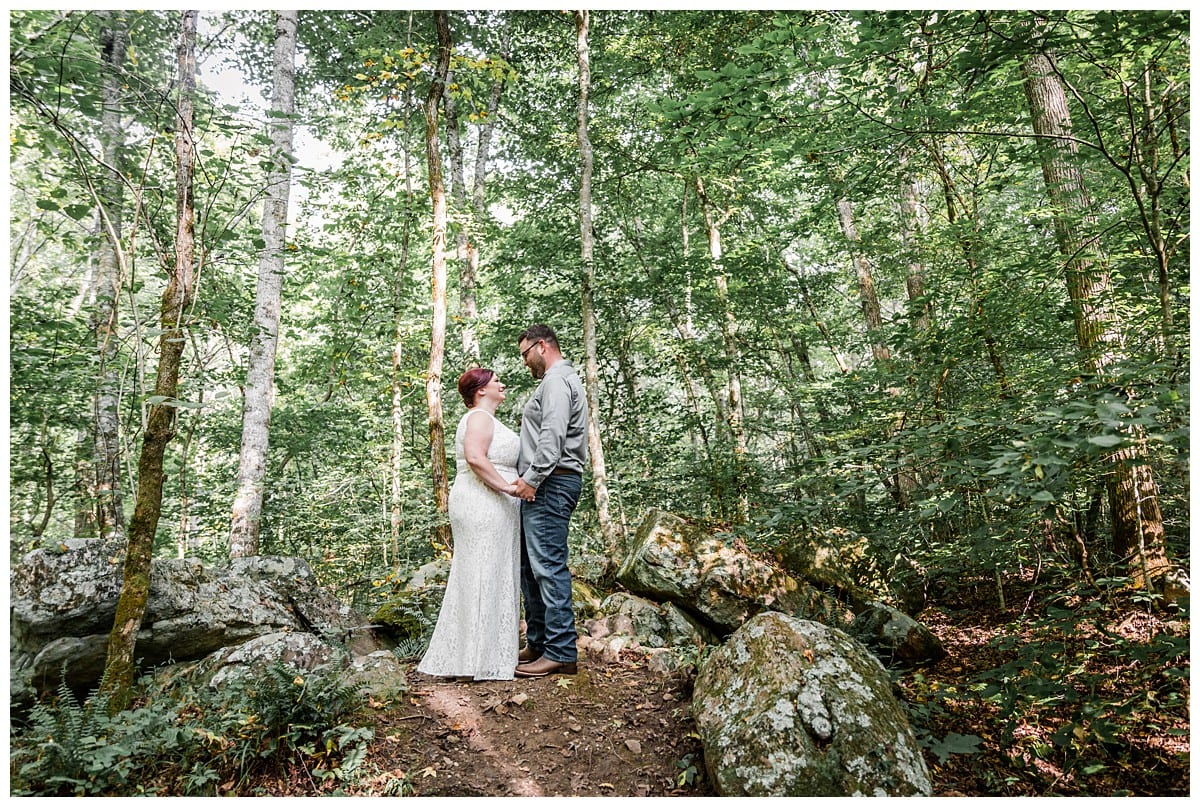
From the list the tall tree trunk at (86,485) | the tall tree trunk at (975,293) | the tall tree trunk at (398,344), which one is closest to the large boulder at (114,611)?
the tall tree trunk at (398,344)

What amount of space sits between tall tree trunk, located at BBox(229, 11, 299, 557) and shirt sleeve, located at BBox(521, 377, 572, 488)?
5.56 metres

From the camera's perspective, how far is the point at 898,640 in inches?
227

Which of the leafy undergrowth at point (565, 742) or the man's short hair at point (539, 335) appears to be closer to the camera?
the leafy undergrowth at point (565, 742)

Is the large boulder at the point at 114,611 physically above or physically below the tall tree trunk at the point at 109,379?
below

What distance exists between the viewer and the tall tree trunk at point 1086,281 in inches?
190

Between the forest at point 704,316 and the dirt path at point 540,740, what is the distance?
0.60ft

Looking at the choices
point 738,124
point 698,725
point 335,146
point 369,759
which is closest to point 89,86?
point 738,124

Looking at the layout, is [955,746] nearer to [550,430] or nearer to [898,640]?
[898,640]

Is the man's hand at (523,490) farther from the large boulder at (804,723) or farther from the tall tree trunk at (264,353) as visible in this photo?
the tall tree trunk at (264,353)

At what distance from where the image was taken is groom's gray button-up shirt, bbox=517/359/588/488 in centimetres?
436

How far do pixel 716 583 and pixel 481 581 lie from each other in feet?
9.03

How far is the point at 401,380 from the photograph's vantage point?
27.8 feet

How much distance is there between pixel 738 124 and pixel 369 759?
470cm

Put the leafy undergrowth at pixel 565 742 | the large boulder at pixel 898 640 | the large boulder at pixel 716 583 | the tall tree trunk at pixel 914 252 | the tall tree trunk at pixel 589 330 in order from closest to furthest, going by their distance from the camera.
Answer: the leafy undergrowth at pixel 565 742 → the large boulder at pixel 898 640 → the large boulder at pixel 716 583 → the tall tree trunk at pixel 914 252 → the tall tree trunk at pixel 589 330
